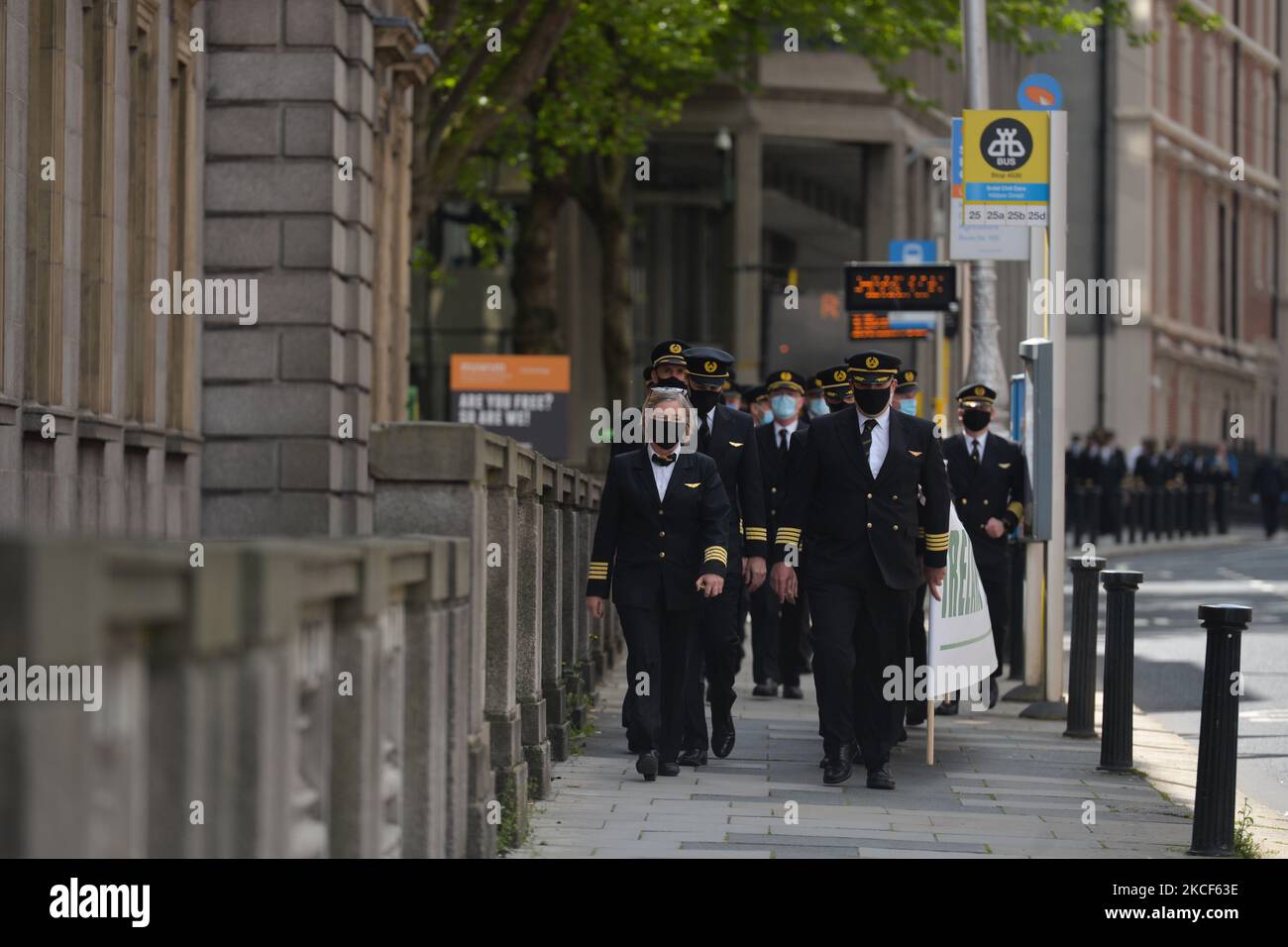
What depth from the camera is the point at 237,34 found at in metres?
18.1

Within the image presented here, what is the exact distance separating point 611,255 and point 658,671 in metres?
26.1

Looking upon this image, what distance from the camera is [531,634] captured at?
10062 mm

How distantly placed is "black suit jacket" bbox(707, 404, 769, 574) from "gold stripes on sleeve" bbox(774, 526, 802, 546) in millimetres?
760

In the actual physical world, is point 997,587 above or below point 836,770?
above

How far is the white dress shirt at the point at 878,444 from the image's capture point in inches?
429

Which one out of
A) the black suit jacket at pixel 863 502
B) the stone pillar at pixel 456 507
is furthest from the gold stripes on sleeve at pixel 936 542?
the stone pillar at pixel 456 507

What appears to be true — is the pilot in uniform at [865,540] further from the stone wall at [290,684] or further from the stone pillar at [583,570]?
the stone pillar at [583,570]

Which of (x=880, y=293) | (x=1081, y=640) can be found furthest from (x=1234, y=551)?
(x=1081, y=640)

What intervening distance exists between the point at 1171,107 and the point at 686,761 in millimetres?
62450

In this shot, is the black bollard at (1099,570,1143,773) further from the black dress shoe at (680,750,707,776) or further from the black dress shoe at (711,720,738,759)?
the black dress shoe at (680,750,707,776)

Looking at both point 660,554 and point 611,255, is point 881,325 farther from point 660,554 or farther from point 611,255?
point 660,554

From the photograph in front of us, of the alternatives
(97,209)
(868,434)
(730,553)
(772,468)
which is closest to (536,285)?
(97,209)

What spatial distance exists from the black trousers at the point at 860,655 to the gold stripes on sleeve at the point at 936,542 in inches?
9.5
